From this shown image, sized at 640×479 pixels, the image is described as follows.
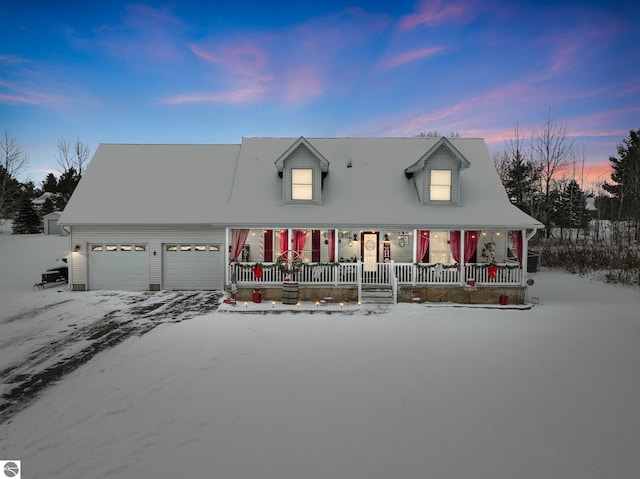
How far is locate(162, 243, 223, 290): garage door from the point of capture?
1708cm

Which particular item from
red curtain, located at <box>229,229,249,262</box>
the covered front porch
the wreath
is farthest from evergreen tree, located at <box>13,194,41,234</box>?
the wreath

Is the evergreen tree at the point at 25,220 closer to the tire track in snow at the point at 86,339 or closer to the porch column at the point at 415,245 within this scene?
the tire track in snow at the point at 86,339

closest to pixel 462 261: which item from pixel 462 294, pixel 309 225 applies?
pixel 462 294

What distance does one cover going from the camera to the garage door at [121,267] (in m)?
16.9

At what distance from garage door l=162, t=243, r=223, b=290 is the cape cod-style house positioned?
0.16ft

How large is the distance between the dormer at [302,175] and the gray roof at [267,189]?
0.36 m

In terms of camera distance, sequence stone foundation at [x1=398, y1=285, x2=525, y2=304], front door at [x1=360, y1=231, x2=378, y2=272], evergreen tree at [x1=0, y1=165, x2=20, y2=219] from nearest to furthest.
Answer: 1. stone foundation at [x1=398, y1=285, x2=525, y2=304]
2. front door at [x1=360, y1=231, x2=378, y2=272]
3. evergreen tree at [x1=0, y1=165, x2=20, y2=219]

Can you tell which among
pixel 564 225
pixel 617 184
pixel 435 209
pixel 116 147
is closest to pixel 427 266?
pixel 435 209

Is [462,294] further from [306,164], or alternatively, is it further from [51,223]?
[51,223]

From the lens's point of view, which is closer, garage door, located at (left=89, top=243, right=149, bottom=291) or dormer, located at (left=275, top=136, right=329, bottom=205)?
dormer, located at (left=275, top=136, right=329, bottom=205)

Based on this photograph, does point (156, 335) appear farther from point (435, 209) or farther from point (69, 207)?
point (435, 209)

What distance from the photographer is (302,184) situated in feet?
54.0

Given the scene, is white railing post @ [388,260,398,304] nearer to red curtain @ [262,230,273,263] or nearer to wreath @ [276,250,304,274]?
wreath @ [276,250,304,274]

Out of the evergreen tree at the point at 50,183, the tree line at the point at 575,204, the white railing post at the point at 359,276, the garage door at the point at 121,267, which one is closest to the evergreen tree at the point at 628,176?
the tree line at the point at 575,204
